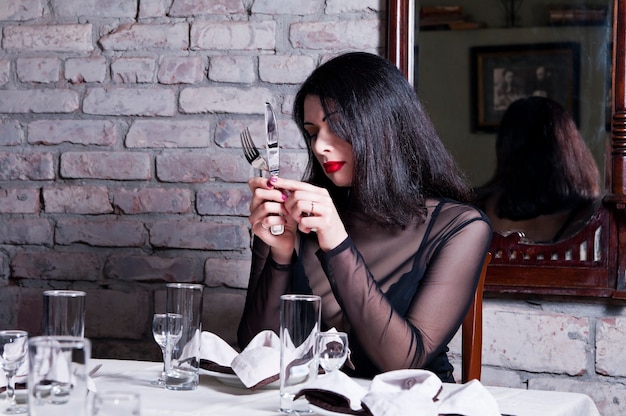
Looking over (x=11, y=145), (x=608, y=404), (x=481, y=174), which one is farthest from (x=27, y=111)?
(x=608, y=404)

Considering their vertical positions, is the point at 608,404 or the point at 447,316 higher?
the point at 447,316

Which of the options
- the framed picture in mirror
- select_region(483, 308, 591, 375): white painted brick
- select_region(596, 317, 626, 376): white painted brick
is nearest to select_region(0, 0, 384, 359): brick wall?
the framed picture in mirror

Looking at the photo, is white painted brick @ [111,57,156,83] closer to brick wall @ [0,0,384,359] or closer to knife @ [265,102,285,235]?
brick wall @ [0,0,384,359]

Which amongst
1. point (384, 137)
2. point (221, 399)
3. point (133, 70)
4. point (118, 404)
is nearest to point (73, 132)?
point (133, 70)

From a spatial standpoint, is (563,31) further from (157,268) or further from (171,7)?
(157,268)

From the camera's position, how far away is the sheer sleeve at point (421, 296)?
1400mm

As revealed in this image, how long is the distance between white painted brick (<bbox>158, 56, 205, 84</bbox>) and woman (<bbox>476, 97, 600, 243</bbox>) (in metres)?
0.76

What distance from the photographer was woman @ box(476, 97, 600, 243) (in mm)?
1871

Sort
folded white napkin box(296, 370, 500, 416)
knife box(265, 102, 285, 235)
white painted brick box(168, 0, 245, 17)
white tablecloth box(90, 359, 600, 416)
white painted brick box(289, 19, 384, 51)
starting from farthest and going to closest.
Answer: white painted brick box(168, 0, 245, 17) < white painted brick box(289, 19, 384, 51) < knife box(265, 102, 285, 235) < white tablecloth box(90, 359, 600, 416) < folded white napkin box(296, 370, 500, 416)

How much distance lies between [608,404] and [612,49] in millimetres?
772

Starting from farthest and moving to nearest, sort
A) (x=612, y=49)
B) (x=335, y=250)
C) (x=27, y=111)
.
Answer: (x=27, y=111) → (x=612, y=49) → (x=335, y=250)

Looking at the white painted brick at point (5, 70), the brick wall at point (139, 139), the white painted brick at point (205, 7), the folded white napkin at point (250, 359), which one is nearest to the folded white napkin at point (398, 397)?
the folded white napkin at point (250, 359)

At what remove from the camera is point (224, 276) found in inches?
84.2

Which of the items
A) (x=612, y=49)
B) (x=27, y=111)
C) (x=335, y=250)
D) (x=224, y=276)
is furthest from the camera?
(x=27, y=111)
